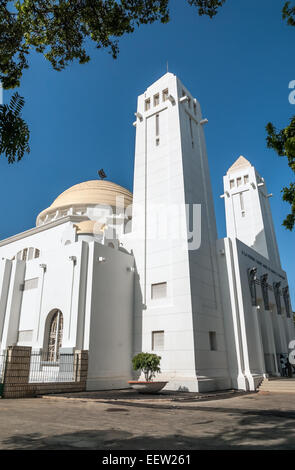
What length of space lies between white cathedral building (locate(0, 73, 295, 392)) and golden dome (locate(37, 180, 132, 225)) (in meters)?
6.40

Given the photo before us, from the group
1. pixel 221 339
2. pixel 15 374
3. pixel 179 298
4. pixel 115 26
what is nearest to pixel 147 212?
pixel 179 298

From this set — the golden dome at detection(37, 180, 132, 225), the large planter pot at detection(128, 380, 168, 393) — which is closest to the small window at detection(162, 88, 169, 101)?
the golden dome at detection(37, 180, 132, 225)

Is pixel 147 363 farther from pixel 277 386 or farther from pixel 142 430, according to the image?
pixel 142 430

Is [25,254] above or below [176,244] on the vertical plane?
above

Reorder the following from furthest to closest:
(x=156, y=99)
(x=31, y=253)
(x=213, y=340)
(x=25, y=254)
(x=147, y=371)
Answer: (x=25, y=254) < (x=31, y=253) < (x=156, y=99) < (x=213, y=340) < (x=147, y=371)

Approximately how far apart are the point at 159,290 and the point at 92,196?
16.4 m

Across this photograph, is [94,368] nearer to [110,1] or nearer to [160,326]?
[160,326]

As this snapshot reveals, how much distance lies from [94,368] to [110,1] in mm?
13942

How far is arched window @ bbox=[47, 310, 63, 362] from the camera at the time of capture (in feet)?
54.5

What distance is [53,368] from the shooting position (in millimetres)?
15727

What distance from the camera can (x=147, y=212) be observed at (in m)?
20.2

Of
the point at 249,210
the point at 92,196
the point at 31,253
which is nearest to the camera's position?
the point at 31,253

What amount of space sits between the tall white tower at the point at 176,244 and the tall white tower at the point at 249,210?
31.9ft

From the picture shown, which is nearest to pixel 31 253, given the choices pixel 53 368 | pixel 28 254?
pixel 28 254
